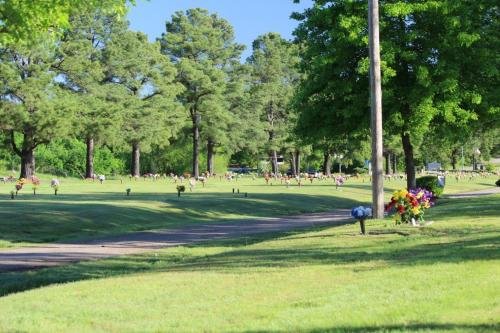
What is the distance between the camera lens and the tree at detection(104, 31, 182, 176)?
65.1 m

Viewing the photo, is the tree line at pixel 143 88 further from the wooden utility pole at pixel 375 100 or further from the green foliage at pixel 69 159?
the wooden utility pole at pixel 375 100

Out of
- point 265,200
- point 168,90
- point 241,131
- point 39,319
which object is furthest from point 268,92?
point 39,319

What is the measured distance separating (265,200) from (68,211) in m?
14.3

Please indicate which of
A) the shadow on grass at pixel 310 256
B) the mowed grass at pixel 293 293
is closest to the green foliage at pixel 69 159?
the shadow on grass at pixel 310 256

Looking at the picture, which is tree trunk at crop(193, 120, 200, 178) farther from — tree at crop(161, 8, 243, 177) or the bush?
the bush

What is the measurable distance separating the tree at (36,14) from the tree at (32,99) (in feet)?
133

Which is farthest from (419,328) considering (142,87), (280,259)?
(142,87)

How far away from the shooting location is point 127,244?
19812mm

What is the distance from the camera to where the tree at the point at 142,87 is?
6506cm

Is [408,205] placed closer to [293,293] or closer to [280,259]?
[280,259]

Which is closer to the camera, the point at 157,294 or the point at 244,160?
the point at 157,294

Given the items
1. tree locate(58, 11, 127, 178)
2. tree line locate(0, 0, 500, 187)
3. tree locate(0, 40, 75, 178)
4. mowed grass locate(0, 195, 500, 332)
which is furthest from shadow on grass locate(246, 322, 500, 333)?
tree locate(58, 11, 127, 178)

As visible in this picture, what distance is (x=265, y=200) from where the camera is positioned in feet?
125

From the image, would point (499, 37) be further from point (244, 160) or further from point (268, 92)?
point (244, 160)
